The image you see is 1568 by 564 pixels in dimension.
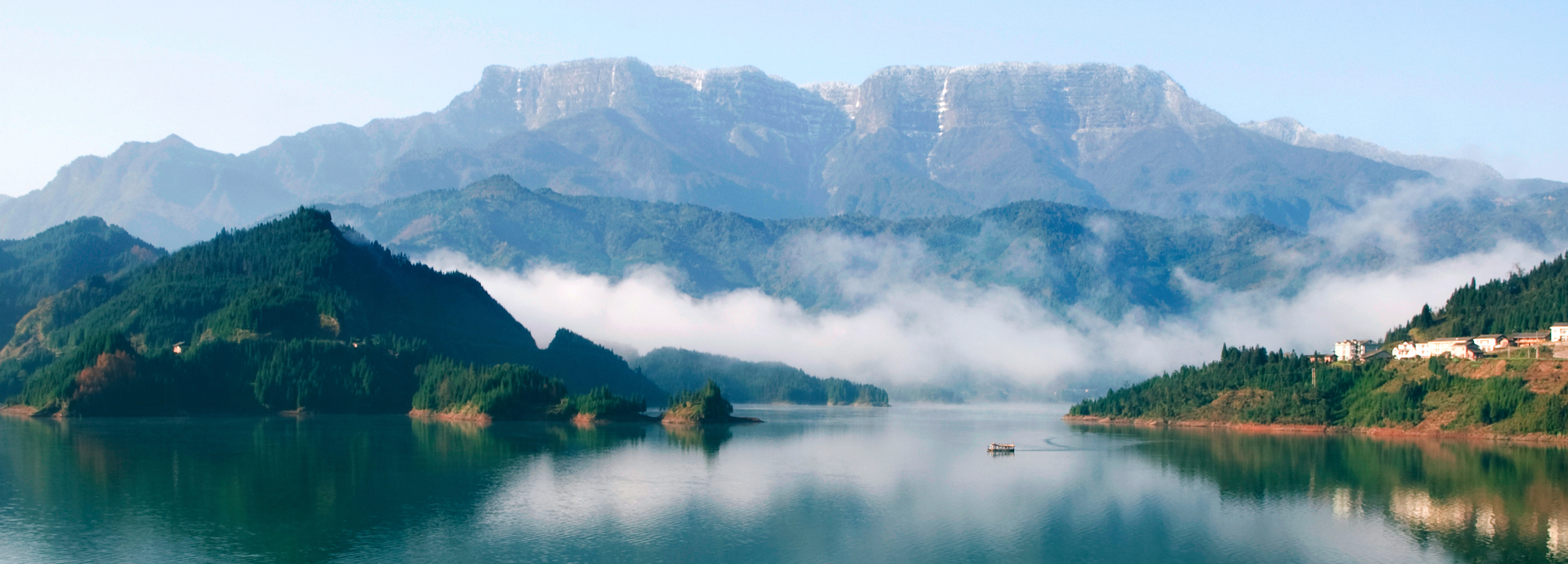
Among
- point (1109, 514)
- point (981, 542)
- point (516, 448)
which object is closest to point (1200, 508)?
point (1109, 514)

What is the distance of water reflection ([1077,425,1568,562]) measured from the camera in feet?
357

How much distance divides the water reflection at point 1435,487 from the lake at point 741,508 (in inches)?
20.4

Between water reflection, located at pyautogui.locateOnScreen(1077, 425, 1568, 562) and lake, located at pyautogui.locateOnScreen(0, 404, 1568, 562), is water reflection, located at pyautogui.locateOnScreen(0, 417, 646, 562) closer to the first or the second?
lake, located at pyautogui.locateOnScreen(0, 404, 1568, 562)

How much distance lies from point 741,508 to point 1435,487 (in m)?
76.8

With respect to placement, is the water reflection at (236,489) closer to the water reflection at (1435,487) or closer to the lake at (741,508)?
the lake at (741,508)

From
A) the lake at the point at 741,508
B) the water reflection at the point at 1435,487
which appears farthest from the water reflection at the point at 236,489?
the water reflection at the point at 1435,487

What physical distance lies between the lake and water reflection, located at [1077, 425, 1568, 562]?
0.52 meters

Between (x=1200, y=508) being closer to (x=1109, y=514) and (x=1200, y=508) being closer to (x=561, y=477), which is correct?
(x=1109, y=514)

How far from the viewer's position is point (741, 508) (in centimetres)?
12594

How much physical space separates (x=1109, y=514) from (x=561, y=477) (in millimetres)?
61104

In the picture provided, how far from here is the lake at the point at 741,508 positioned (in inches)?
3957

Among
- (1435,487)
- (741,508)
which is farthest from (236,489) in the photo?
(1435,487)

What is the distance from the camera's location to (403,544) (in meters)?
101

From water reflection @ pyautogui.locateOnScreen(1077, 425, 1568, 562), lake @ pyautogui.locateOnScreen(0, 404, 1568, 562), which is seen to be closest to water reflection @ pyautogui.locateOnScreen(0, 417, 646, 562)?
lake @ pyautogui.locateOnScreen(0, 404, 1568, 562)
